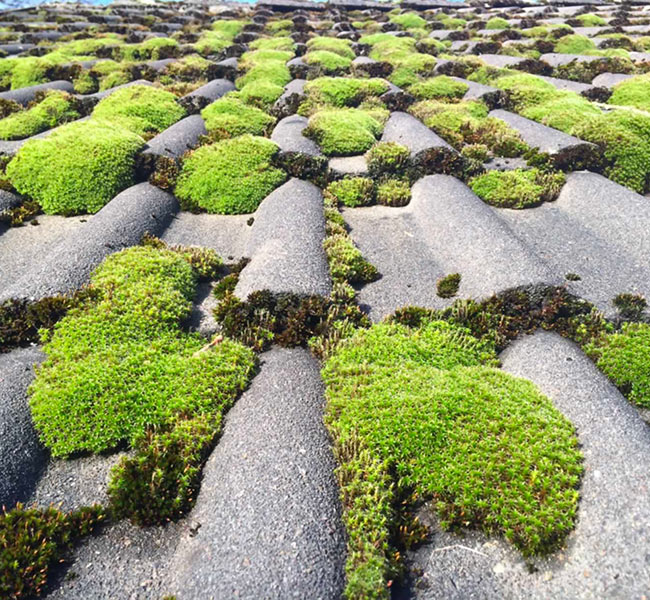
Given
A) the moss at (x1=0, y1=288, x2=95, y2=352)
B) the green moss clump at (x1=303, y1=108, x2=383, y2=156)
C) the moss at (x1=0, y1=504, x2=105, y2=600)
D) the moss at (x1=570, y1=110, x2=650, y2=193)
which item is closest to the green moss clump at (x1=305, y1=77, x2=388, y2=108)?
the green moss clump at (x1=303, y1=108, x2=383, y2=156)

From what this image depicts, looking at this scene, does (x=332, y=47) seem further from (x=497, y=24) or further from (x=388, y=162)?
(x=388, y=162)

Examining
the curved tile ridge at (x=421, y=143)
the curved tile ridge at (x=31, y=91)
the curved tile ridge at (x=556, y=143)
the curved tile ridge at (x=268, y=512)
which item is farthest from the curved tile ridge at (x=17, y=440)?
the curved tile ridge at (x=31, y=91)

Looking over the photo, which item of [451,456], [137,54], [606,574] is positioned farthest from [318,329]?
[137,54]

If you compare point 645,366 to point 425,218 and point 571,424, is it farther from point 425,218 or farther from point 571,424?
point 425,218

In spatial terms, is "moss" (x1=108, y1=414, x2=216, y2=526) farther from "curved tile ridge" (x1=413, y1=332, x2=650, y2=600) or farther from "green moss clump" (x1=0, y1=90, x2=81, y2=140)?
"green moss clump" (x1=0, y1=90, x2=81, y2=140)

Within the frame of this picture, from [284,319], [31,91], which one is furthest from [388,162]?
[31,91]

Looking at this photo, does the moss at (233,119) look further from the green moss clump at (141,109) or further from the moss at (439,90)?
the moss at (439,90)

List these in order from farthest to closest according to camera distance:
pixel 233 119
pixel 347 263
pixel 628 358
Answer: pixel 233 119, pixel 347 263, pixel 628 358
